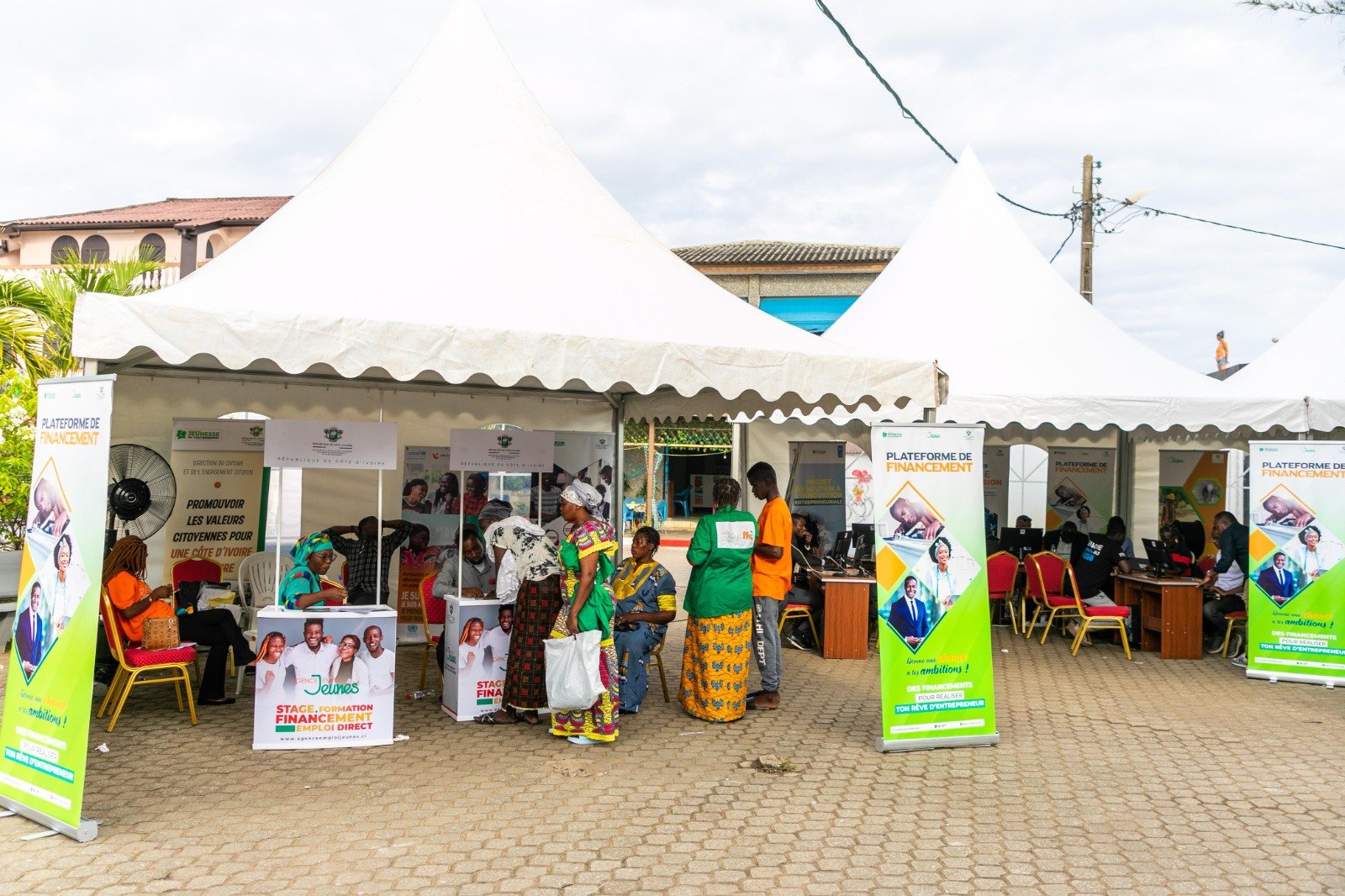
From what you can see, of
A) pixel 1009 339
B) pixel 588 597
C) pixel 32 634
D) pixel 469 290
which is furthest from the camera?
pixel 1009 339

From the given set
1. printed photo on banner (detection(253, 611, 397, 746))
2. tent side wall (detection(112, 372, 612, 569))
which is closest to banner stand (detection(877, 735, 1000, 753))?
printed photo on banner (detection(253, 611, 397, 746))

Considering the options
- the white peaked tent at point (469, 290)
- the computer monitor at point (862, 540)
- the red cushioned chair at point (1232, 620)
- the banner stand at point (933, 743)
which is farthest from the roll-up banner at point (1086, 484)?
the banner stand at point (933, 743)

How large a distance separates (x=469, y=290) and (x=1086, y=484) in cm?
954

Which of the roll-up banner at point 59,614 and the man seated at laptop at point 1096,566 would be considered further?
the man seated at laptop at point 1096,566

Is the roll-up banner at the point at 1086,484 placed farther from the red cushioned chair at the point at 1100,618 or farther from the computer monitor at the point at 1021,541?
the red cushioned chair at the point at 1100,618

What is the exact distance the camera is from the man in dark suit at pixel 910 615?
5879 millimetres

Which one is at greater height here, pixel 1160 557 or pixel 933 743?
pixel 1160 557

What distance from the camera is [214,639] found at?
264 inches

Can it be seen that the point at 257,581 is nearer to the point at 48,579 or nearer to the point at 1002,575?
the point at 48,579

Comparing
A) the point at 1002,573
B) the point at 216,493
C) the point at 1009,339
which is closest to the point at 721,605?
the point at 216,493

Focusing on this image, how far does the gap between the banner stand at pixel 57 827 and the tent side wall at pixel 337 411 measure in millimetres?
4254

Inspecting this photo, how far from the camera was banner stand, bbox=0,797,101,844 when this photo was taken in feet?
14.0

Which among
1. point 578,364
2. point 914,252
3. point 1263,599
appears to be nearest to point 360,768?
point 578,364

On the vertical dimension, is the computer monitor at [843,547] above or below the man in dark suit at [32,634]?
above
